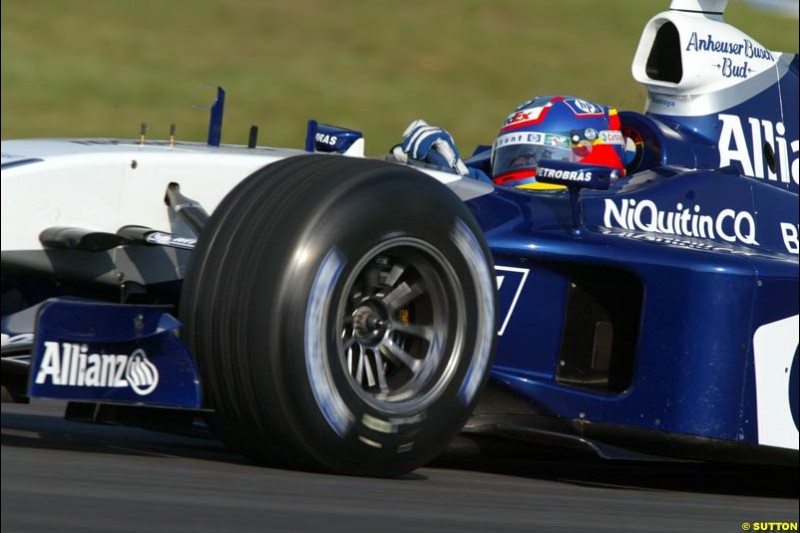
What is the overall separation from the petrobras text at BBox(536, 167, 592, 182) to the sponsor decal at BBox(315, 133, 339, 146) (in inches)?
46.1

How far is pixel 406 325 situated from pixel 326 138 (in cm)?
170

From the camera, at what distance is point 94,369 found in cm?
382

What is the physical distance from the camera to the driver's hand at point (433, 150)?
223 inches

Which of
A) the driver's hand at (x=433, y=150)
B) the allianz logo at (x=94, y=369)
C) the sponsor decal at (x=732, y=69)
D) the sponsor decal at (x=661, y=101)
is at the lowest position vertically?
the allianz logo at (x=94, y=369)

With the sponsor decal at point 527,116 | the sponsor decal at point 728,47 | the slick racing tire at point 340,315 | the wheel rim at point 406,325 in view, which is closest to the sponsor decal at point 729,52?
the sponsor decal at point 728,47

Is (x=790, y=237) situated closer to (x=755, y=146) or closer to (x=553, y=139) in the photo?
(x=755, y=146)

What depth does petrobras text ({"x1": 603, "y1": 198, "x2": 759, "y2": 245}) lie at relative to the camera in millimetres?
5344

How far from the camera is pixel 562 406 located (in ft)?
16.0

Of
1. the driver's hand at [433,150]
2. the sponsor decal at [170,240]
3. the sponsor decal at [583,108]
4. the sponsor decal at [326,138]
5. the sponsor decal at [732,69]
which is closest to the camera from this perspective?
the sponsor decal at [170,240]

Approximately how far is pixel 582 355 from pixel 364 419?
1281 millimetres

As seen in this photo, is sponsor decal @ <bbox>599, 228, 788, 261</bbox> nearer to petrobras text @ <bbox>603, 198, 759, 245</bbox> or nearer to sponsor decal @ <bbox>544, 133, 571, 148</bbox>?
petrobras text @ <bbox>603, 198, 759, 245</bbox>

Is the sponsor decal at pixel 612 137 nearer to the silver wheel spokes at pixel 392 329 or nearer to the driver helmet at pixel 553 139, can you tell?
the driver helmet at pixel 553 139

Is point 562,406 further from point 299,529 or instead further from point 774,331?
point 299,529

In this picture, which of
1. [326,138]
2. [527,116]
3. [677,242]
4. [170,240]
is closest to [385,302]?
[170,240]
